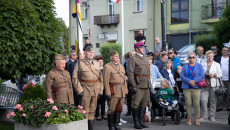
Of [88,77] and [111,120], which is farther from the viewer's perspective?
[111,120]

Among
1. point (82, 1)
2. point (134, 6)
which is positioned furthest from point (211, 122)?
point (82, 1)

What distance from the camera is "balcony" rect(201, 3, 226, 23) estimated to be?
2756 cm

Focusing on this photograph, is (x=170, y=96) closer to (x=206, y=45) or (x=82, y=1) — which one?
(x=206, y=45)

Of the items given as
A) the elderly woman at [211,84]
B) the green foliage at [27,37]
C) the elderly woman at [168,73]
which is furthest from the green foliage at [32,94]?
the elderly woman at [211,84]

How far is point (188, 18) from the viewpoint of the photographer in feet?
98.5

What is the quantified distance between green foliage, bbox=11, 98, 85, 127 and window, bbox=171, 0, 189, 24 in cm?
2505

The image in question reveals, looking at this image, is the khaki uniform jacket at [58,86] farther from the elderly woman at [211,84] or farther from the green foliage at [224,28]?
the green foliage at [224,28]

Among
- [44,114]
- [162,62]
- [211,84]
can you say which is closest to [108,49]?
[162,62]

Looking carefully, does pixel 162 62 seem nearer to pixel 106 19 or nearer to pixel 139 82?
pixel 139 82

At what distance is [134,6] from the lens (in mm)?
32625

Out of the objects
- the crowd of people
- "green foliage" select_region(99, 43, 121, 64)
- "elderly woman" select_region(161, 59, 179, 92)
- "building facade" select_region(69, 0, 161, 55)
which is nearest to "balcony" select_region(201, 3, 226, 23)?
"building facade" select_region(69, 0, 161, 55)

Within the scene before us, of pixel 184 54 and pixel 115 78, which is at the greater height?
pixel 184 54

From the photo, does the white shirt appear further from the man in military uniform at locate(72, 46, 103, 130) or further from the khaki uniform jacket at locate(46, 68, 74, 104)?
the khaki uniform jacket at locate(46, 68, 74, 104)

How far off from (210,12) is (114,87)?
863 inches
